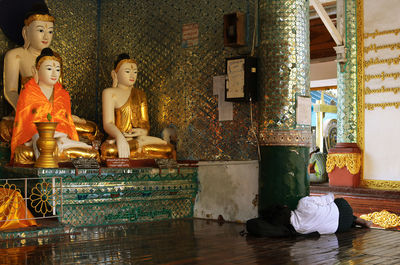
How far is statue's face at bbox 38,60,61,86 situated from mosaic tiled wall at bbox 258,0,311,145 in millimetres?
2276

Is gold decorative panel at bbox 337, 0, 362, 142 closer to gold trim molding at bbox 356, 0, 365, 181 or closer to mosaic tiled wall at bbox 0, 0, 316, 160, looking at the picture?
gold trim molding at bbox 356, 0, 365, 181

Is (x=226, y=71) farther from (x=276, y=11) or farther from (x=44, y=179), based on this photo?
(x=44, y=179)

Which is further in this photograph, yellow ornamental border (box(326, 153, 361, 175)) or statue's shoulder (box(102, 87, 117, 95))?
yellow ornamental border (box(326, 153, 361, 175))

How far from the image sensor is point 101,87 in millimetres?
7520

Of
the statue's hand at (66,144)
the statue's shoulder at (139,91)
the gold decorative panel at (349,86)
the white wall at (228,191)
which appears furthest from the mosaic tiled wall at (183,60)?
the gold decorative panel at (349,86)

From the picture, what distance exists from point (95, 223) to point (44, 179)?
0.71 metres

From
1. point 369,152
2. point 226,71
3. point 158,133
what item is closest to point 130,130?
point 158,133

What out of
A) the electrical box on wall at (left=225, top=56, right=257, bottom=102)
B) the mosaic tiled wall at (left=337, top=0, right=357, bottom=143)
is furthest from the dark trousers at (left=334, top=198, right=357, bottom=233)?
the mosaic tiled wall at (left=337, top=0, right=357, bottom=143)

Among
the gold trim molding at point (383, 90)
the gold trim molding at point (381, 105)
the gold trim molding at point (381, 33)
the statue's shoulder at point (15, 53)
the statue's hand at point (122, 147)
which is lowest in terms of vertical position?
the statue's hand at point (122, 147)

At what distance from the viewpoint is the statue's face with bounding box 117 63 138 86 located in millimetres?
6363

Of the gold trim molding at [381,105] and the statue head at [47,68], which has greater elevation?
the statue head at [47,68]

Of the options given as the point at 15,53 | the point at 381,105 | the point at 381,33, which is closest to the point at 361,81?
the point at 381,105

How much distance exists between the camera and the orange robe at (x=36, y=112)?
555 cm

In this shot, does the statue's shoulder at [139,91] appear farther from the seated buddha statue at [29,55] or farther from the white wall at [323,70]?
the white wall at [323,70]
